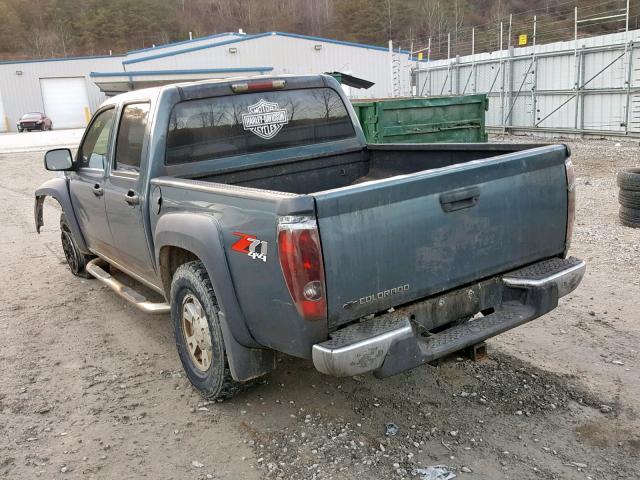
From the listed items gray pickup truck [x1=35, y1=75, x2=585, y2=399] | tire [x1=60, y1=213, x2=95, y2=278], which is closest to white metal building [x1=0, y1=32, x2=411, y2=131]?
tire [x1=60, y1=213, x2=95, y2=278]

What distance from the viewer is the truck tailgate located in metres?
2.97

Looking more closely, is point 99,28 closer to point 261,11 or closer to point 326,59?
point 261,11

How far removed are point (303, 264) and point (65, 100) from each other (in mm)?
57201

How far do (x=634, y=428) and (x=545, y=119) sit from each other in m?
18.0

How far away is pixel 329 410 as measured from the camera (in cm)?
385

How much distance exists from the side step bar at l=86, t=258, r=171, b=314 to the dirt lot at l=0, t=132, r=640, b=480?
41cm

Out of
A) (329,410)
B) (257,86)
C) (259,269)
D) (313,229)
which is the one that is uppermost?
(257,86)

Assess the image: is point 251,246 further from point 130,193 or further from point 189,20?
point 189,20

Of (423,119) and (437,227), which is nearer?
(437,227)

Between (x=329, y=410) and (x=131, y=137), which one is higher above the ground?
(x=131, y=137)

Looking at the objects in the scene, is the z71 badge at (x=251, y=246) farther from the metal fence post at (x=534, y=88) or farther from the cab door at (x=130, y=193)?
the metal fence post at (x=534, y=88)

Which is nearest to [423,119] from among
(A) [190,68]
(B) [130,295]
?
(B) [130,295]

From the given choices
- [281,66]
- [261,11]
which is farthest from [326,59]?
[261,11]

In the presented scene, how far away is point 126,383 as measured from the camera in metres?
4.40
